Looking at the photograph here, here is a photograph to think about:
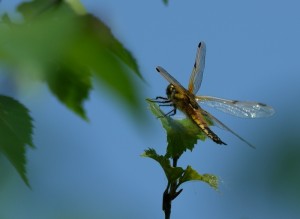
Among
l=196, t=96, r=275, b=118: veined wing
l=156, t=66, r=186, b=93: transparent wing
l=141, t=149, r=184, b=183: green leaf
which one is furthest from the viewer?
l=196, t=96, r=275, b=118: veined wing

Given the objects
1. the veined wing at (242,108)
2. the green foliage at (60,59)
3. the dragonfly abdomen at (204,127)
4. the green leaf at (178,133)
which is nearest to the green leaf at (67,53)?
the green foliage at (60,59)

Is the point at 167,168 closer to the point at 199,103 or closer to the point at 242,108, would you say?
the point at 199,103

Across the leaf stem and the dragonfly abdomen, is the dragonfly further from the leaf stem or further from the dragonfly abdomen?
the leaf stem

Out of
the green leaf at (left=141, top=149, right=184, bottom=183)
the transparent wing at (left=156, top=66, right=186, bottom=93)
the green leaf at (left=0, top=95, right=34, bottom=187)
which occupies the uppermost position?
the green leaf at (left=0, top=95, right=34, bottom=187)

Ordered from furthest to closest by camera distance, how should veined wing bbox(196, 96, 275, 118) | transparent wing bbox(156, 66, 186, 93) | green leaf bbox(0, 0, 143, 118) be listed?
veined wing bbox(196, 96, 275, 118)
transparent wing bbox(156, 66, 186, 93)
green leaf bbox(0, 0, 143, 118)

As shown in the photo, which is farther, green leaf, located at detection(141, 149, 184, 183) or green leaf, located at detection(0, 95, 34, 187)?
green leaf, located at detection(141, 149, 184, 183)

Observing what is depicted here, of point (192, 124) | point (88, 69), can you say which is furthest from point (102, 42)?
point (192, 124)

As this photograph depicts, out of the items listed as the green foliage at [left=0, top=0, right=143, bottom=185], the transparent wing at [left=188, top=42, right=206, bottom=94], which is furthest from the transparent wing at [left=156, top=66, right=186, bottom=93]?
the green foliage at [left=0, top=0, right=143, bottom=185]
